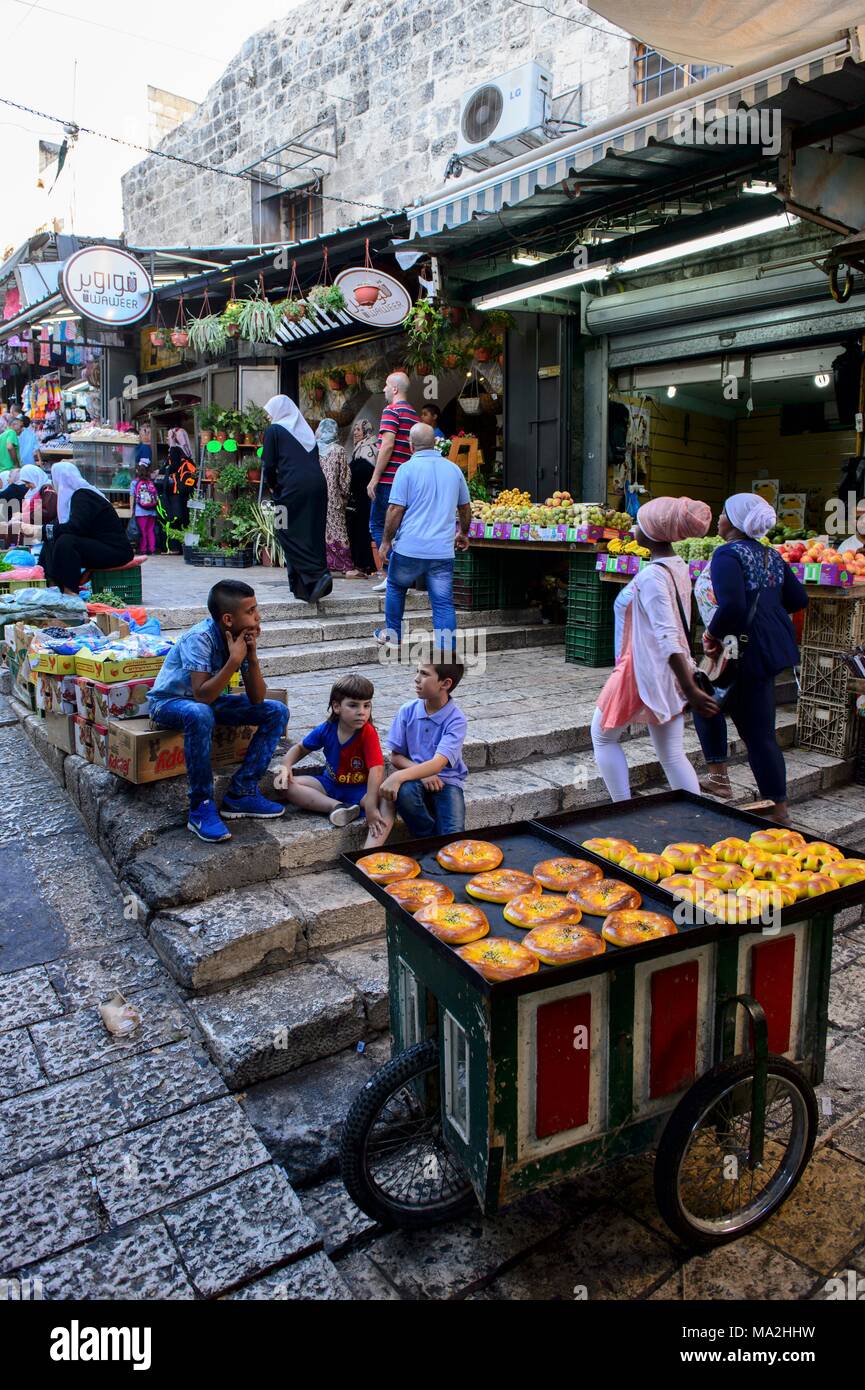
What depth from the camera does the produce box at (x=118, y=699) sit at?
452 cm

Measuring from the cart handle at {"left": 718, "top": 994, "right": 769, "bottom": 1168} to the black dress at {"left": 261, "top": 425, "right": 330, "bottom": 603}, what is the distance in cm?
635

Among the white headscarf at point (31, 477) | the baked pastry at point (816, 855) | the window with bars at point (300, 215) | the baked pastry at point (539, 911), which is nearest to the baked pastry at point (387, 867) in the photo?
the baked pastry at point (539, 911)

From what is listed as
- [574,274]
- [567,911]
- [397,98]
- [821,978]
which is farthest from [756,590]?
[397,98]

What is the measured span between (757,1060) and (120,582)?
6959mm

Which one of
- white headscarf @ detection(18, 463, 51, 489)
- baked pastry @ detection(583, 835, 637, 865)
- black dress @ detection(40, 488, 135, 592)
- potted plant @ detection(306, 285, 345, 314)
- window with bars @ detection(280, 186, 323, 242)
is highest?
window with bars @ detection(280, 186, 323, 242)

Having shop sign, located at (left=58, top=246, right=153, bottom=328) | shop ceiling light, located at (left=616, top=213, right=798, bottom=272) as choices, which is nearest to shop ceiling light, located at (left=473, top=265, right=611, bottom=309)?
shop ceiling light, located at (left=616, top=213, right=798, bottom=272)

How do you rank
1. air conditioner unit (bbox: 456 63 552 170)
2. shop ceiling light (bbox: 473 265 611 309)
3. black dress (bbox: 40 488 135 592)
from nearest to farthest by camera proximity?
black dress (bbox: 40 488 135 592) → shop ceiling light (bbox: 473 265 611 309) → air conditioner unit (bbox: 456 63 552 170)

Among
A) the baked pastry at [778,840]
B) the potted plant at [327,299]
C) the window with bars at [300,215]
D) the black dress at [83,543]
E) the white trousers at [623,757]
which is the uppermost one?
the window with bars at [300,215]

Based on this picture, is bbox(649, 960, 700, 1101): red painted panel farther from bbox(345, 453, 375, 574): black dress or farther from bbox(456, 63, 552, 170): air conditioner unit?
bbox(456, 63, 552, 170): air conditioner unit

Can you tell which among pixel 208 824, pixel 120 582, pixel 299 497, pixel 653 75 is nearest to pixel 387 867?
pixel 208 824

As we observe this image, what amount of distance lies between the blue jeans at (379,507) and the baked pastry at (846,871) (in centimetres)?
650

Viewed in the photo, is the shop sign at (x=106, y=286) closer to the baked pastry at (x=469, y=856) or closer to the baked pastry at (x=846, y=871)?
the baked pastry at (x=469, y=856)

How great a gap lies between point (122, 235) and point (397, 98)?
1037 cm

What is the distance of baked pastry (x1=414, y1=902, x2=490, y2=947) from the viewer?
2309 millimetres
